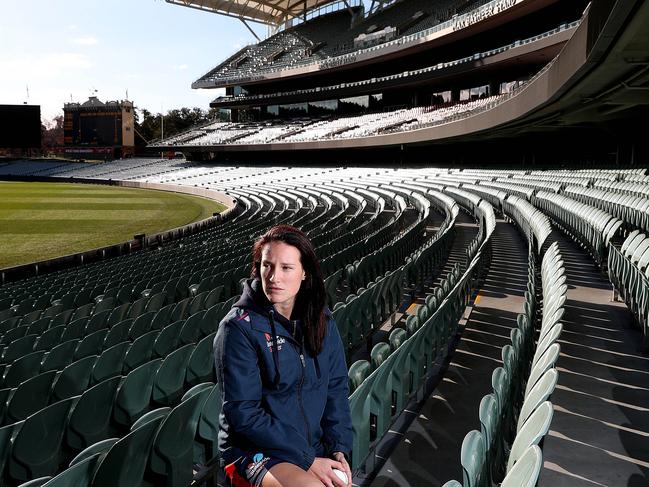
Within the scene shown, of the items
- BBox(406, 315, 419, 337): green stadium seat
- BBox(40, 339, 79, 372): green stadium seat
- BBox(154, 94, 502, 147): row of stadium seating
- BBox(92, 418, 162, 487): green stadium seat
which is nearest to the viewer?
BBox(92, 418, 162, 487): green stadium seat

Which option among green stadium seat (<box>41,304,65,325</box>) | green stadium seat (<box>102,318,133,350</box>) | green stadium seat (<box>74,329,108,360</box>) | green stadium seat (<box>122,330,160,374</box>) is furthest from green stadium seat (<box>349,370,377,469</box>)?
green stadium seat (<box>41,304,65,325</box>)

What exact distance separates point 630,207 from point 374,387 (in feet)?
32.4

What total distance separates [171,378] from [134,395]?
0.46 metres

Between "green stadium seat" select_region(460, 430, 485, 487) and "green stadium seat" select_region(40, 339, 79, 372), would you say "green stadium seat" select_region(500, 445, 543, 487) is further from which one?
"green stadium seat" select_region(40, 339, 79, 372)

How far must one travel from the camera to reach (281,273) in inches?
99.3

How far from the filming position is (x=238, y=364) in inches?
93.4

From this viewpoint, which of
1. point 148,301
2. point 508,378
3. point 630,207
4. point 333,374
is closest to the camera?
point 333,374

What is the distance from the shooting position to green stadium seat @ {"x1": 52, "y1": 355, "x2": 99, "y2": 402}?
185 inches

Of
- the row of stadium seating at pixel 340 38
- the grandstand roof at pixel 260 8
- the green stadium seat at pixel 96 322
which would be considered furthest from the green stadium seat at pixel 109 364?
the grandstand roof at pixel 260 8

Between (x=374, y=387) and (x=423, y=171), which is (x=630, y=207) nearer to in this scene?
(x=374, y=387)

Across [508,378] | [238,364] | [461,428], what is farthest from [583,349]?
[238,364]

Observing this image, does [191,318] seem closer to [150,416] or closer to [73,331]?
[73,331]

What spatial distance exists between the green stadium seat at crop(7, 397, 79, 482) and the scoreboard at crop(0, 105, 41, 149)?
77190 mm

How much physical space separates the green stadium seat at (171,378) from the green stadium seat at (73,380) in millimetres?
609
